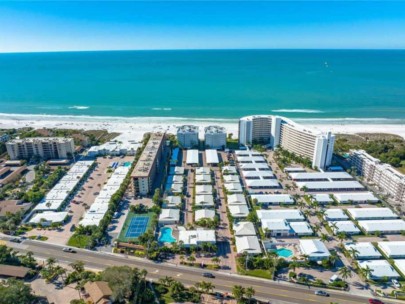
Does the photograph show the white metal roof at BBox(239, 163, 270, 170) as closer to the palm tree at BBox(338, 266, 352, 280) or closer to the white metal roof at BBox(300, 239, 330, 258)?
the white metal roof at BBox(300, 239, 330, 258)

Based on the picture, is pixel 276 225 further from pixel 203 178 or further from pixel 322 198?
pixel 203 178

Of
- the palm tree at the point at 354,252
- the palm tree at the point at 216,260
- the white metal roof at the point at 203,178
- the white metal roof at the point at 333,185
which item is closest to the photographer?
the palm tree at the point at 216,260

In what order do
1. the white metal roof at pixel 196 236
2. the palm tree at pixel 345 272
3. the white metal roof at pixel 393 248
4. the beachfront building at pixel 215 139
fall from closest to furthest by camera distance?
the palm tree at pixel 345 272
the white metal roof at pixel 393 248
the white metal roof at pixel 196 236
the beachfront building at pixel 215 139

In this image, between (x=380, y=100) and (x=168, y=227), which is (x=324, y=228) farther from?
(x=380, y=100)

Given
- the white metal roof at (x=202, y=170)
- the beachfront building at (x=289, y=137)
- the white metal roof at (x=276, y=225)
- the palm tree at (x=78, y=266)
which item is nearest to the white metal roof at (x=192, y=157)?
the white metal roof at (x=202, y=170)

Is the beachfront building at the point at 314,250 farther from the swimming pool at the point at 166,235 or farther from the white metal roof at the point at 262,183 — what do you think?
the swimming pool at the point at 166,235

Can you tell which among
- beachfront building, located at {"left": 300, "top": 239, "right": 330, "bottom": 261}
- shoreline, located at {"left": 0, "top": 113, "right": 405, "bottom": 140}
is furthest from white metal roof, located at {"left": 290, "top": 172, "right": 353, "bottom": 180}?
shoreline, located at {"left": 0, "top": 113, "right": 405, "bottom": 140}

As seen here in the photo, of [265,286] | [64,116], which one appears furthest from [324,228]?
[64,116]
